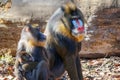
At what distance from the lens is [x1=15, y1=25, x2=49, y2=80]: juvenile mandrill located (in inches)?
209

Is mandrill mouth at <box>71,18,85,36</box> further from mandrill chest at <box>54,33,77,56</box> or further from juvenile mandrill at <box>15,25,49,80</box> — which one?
juvenile mandrill at <box>15,25,49,80</box>

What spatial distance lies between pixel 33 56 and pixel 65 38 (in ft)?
1.91

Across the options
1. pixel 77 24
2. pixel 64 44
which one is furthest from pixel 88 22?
pixel 77 24

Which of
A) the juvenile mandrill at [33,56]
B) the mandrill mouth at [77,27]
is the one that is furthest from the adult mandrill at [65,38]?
the juvenile mandrill at [33,56]

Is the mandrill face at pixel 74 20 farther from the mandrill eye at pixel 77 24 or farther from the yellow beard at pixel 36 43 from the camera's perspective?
the yellow beard at pixel 36 43

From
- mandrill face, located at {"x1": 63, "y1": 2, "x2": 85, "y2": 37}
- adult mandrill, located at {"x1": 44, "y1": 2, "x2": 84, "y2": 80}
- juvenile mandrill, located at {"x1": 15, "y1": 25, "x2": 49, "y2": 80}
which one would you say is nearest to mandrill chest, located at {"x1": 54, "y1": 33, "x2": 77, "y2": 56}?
adult mandrill, located at {"x1": 44, "y1": 2, "x2": 84, "y2": 80}

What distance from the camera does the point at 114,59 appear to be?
7398 millimetres

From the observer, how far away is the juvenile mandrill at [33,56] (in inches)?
209

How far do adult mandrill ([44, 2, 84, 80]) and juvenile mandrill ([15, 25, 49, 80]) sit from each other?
45cm

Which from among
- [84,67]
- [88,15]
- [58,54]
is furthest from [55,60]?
A: [88,15]

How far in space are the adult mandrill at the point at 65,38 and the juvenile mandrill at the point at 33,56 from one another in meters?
0.45

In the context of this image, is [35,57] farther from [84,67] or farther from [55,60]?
[84,67]

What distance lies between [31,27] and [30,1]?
2.30 metres

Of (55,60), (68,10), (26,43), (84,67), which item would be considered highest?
(68,10)
